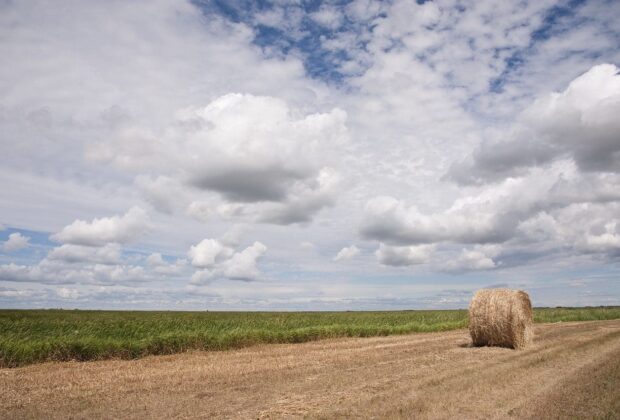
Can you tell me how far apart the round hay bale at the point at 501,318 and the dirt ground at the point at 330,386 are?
182 centimetres

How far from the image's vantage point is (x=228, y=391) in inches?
438

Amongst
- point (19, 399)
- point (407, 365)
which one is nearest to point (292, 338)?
point (407, 365)

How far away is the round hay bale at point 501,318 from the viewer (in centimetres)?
1917

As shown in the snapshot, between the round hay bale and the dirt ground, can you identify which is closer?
the dirt ground

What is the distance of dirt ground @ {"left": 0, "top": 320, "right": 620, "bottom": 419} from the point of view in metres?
9.16

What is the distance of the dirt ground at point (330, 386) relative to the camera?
9.16 metres

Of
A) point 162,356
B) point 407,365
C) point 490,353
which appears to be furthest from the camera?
point 162,356

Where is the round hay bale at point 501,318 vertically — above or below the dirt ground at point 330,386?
above

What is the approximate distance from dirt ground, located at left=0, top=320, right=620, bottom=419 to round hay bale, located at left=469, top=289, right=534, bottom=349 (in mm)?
1816

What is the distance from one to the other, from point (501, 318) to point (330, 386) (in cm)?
1079

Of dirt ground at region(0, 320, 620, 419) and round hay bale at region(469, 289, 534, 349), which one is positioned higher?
round hay bale at region(469, 289, 534, 349)

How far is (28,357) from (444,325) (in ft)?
90.0

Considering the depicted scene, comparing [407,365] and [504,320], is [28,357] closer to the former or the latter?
[407,365]

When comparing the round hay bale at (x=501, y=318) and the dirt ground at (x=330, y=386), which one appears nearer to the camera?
the dirt ground at (x=330, y=386)
